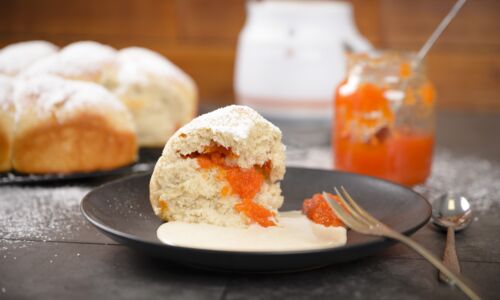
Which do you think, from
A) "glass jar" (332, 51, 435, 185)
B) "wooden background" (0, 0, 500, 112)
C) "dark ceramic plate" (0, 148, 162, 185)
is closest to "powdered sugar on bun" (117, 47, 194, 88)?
"dark ceramic plate" (0, 148, 162, 185)

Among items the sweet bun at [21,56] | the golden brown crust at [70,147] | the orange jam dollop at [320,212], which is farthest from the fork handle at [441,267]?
the sweet bun at [21,56]

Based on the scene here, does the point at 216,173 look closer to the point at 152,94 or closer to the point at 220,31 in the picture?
the point at 152,94

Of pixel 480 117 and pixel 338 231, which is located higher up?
pixel 338 231

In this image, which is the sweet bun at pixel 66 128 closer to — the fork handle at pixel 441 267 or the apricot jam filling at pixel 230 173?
the apricot jam filling at pixel 230 173

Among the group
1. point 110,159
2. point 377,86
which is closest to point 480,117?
point 377,86

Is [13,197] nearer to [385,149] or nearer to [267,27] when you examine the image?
[385,149]

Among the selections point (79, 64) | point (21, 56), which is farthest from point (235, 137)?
point (21, 56)

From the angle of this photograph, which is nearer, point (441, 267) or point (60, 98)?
point (441, 267)
